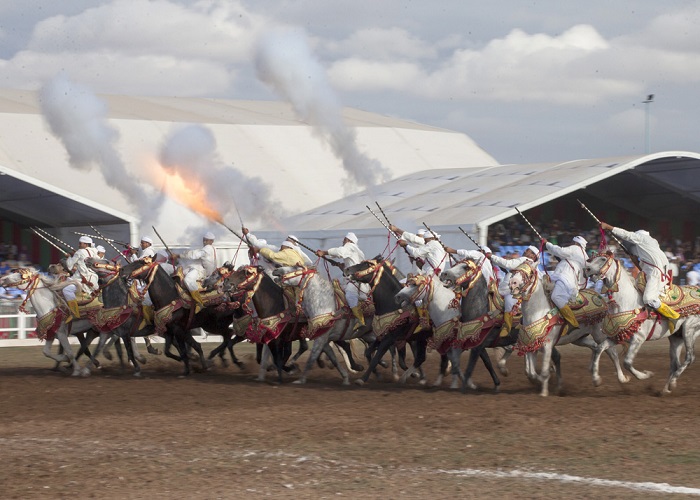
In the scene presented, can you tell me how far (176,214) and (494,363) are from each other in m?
13.6

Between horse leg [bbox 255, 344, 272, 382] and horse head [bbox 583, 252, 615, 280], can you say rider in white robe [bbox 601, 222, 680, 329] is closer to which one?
horse head [bbox 583, 252, 615, 280]

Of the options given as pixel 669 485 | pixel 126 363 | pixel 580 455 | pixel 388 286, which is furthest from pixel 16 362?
pixel 669 485

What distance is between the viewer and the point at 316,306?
14.2 meters

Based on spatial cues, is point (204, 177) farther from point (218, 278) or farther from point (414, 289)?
point (414, 289)

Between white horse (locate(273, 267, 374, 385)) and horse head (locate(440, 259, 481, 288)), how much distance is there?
182 cm

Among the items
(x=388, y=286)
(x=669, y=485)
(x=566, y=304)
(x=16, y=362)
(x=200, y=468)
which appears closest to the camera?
(x=669, y=485)

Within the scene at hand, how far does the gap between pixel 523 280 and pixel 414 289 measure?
1.54 metres

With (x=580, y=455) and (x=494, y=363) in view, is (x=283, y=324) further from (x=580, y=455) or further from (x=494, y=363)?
(x=580, y=455)

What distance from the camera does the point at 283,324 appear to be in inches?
561

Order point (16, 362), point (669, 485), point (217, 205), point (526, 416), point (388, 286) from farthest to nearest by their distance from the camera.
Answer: point (217, 205) < point (16, 362) < point (388, 286) < point (526, 416) < point (669, 485)

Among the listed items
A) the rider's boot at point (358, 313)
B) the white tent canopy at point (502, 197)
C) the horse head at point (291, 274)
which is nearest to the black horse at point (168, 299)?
the horse head at point (291, 274)

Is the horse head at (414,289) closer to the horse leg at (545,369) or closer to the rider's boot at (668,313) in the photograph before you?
the horse leg at (545,369)

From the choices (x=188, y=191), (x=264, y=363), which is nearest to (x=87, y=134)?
(x=188, y=191)

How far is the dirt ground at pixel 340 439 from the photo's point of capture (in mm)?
7879
